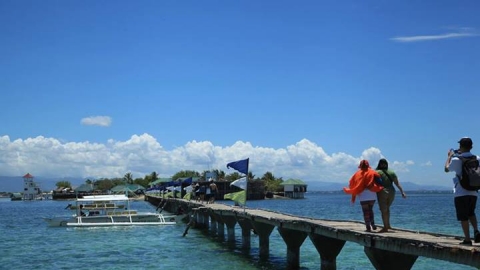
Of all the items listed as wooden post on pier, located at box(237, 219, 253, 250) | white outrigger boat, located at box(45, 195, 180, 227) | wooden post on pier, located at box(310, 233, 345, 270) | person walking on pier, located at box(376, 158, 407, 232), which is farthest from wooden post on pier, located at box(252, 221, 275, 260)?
white outrigger boat, located at box(45, 195, 180, 227)

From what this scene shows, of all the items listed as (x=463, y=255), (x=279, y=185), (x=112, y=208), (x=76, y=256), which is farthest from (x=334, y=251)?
(x=279, y=185)

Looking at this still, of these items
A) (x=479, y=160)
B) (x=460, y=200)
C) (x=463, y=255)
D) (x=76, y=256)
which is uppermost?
(x=479, y=160)

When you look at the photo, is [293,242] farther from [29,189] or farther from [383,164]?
[29,189]

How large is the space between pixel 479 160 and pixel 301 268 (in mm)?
12394

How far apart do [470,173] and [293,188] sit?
15344 cm

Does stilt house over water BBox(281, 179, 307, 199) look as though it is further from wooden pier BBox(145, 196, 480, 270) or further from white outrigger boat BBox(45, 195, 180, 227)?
wooden pier BBox(145, 196, 480, 270)

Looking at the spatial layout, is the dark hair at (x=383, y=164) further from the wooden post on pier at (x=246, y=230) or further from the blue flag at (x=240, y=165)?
the wooden post on pier at (x=246, y=230)

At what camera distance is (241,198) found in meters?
25.3

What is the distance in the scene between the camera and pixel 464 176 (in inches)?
392

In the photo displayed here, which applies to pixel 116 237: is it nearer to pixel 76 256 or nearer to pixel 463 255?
pixel 76 256

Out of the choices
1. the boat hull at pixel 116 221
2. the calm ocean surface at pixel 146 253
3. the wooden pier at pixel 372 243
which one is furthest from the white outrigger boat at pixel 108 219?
the wooden pier at pixel 372 243

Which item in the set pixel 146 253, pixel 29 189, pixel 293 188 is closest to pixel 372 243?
pixel 146 253

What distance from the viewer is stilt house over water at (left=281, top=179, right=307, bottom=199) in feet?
533

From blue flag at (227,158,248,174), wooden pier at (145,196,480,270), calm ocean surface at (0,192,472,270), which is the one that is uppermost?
blue flag at (227,158,248,174)
